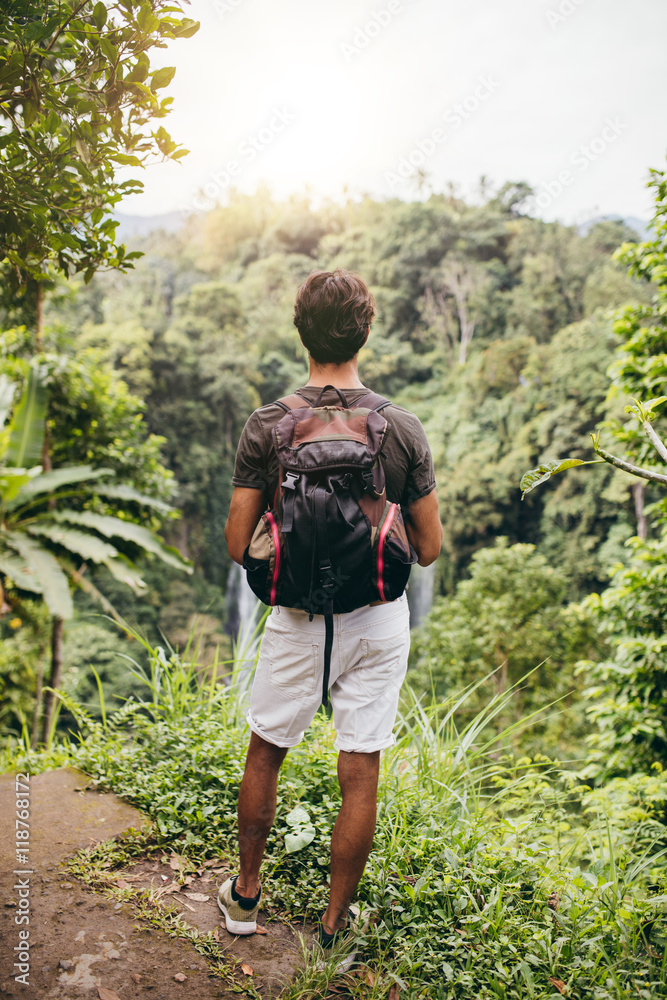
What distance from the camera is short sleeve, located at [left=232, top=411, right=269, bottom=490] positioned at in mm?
1470

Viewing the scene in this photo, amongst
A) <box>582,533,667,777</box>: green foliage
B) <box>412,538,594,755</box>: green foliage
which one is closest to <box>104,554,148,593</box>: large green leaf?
<box>582,533,667,777</box>: green foliage

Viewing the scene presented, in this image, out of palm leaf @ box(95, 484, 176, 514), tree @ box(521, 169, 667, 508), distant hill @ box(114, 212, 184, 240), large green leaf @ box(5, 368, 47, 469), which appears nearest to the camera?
tree @ box(521, 169, 667, 508)

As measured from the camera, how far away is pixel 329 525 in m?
1.37

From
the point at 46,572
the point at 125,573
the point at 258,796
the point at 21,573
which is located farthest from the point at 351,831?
the point at 125,573

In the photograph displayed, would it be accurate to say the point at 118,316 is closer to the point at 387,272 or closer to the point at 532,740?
the point at 387,272

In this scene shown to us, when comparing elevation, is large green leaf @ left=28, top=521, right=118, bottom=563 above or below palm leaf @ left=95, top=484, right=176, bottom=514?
below

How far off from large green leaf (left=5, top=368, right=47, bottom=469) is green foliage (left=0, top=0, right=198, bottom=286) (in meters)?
4.82

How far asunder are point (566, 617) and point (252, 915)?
382 inches

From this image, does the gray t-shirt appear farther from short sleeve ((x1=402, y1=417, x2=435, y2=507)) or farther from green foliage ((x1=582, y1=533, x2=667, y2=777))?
green foliage ((x1=582, y1=533, x2=667, y2=777))

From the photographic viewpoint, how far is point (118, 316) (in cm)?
2172

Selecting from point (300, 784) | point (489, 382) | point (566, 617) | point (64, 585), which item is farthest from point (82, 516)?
point (489, 382)

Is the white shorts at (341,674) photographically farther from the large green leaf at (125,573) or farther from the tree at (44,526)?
the large green leaf at (125,573)

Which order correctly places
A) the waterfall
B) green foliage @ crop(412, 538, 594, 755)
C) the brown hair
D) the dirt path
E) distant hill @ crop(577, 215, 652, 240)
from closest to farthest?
the dirt path
the brown hair
green foliage @ crop(412, 538, 594, 755)
the waterfall
distant hill @ crop(577, 215, 652, 240)

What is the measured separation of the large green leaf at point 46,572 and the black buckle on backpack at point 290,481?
4147 mm
